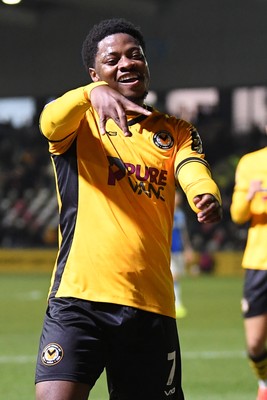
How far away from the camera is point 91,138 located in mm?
4828

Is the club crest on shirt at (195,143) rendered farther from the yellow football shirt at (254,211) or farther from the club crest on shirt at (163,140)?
the yellow football shirt at (254,211)

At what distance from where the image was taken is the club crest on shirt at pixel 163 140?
15.9 ft

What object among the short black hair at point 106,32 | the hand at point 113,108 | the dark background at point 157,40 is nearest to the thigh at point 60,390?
the hand at point 113,108

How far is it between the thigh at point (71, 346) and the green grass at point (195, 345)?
14.1 ft

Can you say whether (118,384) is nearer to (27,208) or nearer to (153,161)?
(153,161)

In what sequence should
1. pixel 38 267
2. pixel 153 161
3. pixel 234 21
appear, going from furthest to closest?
pixel 38 267, pixel 234 21, pixel 153 161

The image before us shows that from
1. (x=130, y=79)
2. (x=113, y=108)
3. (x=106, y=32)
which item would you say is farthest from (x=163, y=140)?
(x=113, y=108)

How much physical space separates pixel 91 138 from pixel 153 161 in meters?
0.31

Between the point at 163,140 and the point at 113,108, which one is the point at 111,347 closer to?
the point at 163,140

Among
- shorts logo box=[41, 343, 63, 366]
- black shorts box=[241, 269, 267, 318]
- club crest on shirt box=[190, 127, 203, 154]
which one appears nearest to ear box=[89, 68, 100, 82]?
club crest on shirt box=[190, 127, 203, 154]

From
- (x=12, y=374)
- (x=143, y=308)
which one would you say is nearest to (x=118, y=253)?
(x=143, y=308)

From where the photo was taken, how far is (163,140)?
4855 mm

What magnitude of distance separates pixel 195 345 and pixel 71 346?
8120 millimetres

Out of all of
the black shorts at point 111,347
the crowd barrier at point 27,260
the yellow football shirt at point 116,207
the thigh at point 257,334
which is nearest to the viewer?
the black shorts at point 111,347
